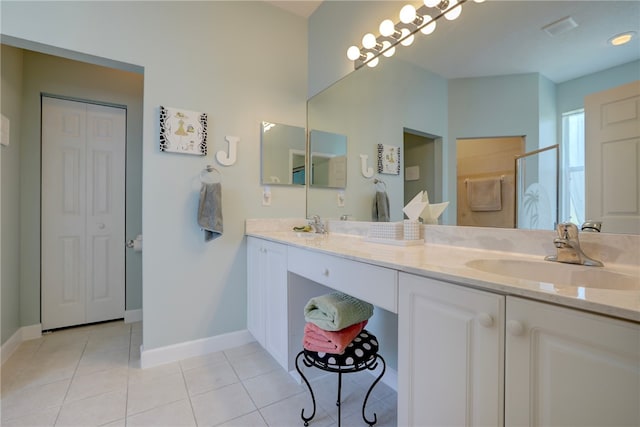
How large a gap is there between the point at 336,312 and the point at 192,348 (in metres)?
1.28

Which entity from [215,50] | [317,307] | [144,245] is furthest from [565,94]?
[144,245]

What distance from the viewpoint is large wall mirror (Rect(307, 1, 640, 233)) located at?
3.14ft

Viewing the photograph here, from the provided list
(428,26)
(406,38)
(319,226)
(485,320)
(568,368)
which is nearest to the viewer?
(568,368)

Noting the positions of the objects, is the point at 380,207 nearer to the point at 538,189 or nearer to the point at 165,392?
the point at 538,189

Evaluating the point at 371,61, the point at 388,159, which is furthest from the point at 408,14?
the point at 388,159

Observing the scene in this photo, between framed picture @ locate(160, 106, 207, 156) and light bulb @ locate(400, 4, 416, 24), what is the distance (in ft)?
4.43

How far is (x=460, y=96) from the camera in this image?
135 cm

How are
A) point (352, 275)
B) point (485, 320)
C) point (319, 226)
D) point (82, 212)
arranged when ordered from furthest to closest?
point (82, 212) < point (319, 226) < point (352, 275) < point (485, 320)

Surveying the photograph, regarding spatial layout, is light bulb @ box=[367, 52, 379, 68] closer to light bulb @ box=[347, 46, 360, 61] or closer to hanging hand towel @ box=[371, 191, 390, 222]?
light bulb @ box=[347, 46, 360, 61]

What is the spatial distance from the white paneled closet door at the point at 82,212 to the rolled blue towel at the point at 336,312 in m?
2.13

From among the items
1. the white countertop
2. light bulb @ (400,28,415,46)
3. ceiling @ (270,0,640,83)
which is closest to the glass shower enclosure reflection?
the white countertop

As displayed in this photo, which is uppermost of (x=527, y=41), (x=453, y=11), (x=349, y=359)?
(x=453, y=11)

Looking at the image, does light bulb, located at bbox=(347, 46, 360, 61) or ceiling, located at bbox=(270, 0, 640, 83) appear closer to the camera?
ceiling, located at bbox=(270, 0, 640, 83)

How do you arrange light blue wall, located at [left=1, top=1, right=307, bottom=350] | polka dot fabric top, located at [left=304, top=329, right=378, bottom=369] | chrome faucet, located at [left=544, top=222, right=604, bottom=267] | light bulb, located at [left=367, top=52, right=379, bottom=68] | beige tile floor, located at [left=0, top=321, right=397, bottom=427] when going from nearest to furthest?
chrome faucet, located at [left=544, top=222, right=604, bottom=267], polka dot fabric top, located at [left=304, top=329, right=378, bottom=369], beige tile floor, located at [left=0, top=321, right=397, bottom=427], light blue wall, located at [left=1, top=1, right=307, bottom=350], light bulb, located at [left=367, top=52, right=379, bottom=68]
